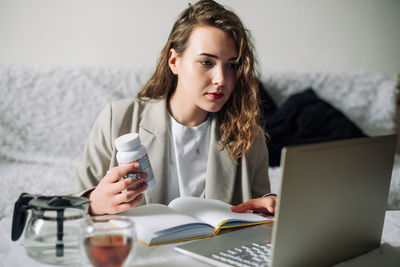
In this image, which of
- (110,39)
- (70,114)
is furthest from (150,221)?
(110,39)

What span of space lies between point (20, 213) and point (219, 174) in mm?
763

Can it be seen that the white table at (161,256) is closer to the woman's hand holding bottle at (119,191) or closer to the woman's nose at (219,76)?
the woman's hand holding bottle at (119,191)

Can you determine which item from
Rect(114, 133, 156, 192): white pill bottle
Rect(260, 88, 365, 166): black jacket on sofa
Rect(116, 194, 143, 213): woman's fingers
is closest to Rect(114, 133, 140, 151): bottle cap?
Rect(114, 133, 156, 192): white pill bottle

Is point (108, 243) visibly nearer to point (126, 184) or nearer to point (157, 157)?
point (126, 184)

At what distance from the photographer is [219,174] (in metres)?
1.39

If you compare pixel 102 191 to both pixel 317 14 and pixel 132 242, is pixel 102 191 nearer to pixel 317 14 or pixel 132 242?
pixel 132 242

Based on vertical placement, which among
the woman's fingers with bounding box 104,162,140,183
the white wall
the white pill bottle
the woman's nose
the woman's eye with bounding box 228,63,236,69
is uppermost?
the white wall

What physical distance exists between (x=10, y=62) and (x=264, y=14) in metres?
1.53

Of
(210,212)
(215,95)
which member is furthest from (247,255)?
(215,95)

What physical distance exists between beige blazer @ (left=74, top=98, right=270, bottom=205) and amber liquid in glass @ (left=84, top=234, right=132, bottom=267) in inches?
27.2

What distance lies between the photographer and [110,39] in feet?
8.20

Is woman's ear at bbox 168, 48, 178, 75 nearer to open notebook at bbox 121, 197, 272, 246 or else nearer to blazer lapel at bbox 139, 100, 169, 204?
blazer lapel at bbox 139, 100, 169, 204

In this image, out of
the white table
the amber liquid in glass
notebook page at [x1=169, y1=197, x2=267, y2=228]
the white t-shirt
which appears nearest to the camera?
the amber liquid in glass

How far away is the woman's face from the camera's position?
130 cm
